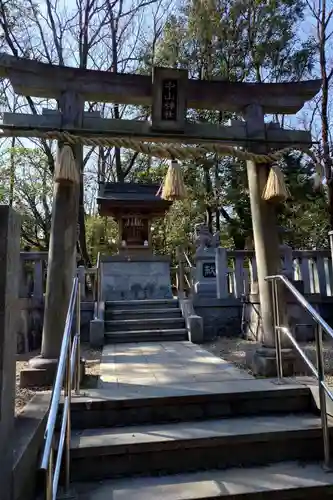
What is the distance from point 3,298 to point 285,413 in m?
2.77

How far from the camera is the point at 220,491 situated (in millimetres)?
2502

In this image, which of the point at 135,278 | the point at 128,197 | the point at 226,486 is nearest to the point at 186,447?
the point at 226,486

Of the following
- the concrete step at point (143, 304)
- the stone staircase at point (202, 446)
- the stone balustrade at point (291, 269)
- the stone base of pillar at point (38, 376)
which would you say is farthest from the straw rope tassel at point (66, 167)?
the concrete step at point (143, 304)

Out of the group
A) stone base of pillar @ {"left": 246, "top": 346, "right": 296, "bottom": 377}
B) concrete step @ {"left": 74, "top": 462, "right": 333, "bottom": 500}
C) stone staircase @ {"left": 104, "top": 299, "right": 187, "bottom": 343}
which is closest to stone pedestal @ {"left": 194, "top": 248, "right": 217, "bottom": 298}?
stone staircase @ {"left": 104, "top": 299, "right": 187, "bottom": 343}

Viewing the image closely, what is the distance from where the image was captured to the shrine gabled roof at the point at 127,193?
1271 centimetres

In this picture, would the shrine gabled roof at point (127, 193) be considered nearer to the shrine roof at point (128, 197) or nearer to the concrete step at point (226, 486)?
the shrine roof at point (128, 197)

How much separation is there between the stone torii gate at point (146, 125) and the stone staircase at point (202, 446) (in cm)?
111

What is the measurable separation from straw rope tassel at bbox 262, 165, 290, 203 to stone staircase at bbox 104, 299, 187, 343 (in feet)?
13.1

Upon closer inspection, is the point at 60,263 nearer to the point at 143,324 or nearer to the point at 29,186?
the point at 143,324

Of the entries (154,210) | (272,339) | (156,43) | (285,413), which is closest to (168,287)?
(154,210)

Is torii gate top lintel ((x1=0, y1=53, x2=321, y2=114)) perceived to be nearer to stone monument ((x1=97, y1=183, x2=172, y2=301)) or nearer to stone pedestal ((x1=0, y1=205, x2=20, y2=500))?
stone pedestal ((x1=0, y1=205, x2=20, y2=500))

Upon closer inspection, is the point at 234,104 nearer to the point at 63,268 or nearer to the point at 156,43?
the point at 63,268

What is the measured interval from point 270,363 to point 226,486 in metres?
2.00

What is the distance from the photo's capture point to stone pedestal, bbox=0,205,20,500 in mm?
1850
